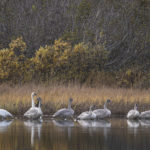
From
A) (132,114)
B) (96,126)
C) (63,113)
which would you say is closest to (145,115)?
(132,114)

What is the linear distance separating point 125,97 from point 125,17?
33.9 feet

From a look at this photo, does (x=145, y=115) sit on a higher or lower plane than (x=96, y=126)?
higher

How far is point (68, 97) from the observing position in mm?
24438

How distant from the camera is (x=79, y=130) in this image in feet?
57.9

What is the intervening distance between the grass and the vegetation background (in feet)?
12.1

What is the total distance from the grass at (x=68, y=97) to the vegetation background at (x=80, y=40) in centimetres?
370

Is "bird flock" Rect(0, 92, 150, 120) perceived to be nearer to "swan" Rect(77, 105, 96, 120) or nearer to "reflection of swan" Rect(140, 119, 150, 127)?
"swan" Rect(77, 105, 96, 120)

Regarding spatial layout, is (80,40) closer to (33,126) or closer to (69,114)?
(69,114)

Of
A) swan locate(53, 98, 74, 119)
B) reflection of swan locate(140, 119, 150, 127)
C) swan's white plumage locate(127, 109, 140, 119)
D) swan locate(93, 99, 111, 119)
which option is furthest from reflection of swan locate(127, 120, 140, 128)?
swan locate(53, 98, 74, 119)

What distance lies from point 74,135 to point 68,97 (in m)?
8.05

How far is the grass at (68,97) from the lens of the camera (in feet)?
75.1

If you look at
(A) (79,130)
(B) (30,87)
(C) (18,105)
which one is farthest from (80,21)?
(A) (79,130)

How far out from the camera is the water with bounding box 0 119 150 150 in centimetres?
1441

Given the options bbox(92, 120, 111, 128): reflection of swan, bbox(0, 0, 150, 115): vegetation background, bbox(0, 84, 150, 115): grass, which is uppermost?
bbox(0, 0, 150, 115): vegetation background
